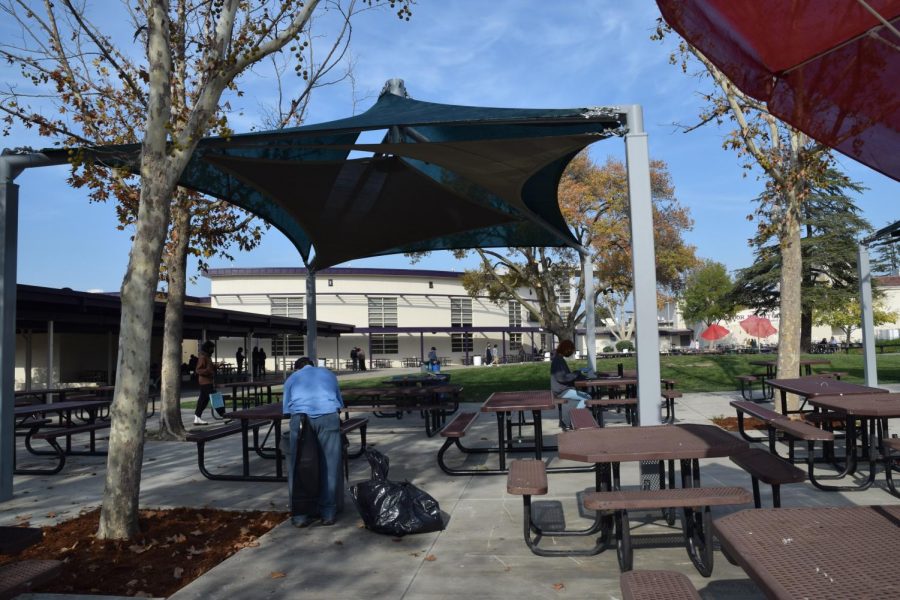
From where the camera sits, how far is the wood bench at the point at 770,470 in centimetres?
418

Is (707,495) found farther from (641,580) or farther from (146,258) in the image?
(146,258)

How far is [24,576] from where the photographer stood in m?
2.78

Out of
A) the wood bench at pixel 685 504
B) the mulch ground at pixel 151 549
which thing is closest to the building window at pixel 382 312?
the mulch ground at pixel 151 549

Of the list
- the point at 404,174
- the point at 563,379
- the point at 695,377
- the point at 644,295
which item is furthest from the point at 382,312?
the point at 644,295

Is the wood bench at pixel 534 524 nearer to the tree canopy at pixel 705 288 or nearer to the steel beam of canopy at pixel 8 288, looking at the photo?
the steel beam of canopy at pixel 8 288

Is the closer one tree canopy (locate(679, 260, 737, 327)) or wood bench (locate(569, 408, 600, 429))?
wood bench (locate(569, 408, 600, 429))

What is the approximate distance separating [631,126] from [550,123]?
2.43ft

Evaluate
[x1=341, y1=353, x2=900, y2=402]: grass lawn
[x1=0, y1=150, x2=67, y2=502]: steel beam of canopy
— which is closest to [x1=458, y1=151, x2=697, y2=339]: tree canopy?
[x1=341, y1=353, x2=900, y2=402]: grass lawn

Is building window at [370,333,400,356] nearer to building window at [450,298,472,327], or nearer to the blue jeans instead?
building window at [450,298,472,327]

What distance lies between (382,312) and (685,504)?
4497cm

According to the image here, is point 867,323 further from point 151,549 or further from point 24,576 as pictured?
point 24,576

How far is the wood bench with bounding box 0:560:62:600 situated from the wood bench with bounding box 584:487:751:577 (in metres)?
2.70

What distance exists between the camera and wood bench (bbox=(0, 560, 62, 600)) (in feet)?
8.70

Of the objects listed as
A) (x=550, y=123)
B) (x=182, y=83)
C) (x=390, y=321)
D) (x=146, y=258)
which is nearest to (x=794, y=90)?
(x=550, y=123)
